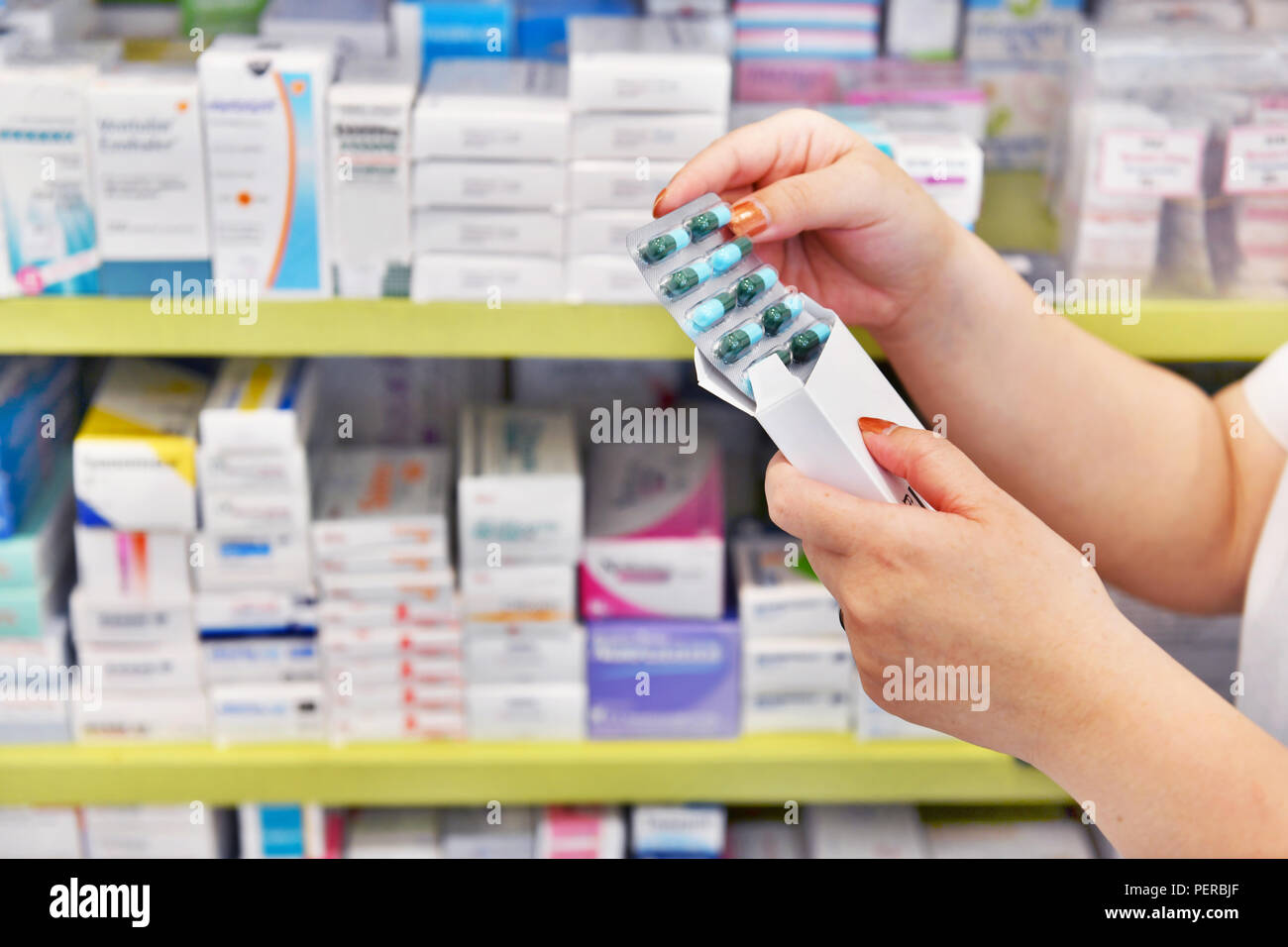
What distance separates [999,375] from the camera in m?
1.00

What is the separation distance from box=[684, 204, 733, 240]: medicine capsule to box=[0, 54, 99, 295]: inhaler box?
742 mm

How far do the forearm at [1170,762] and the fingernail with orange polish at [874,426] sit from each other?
181 millimetres

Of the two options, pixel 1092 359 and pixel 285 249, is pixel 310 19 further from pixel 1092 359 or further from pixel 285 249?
pixel 1092 359

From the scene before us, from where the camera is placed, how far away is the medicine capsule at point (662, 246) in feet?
2.48

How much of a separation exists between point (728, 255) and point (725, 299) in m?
0.03

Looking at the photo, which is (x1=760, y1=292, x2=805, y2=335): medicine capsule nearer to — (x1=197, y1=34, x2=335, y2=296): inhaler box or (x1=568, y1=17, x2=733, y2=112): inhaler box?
(x1=568, y1=17, x2=733, y2=112): inhaler box

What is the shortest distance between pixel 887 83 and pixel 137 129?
2.64ft

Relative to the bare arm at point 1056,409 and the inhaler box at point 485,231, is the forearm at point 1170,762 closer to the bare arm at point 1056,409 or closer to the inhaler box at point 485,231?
the bare arm at point 1056,409

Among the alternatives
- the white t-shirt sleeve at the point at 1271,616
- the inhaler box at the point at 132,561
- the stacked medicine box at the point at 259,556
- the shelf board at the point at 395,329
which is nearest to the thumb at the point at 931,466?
the white t-shirt sleeve at the point at 1271,616

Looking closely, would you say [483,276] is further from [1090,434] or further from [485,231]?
[1090,434]

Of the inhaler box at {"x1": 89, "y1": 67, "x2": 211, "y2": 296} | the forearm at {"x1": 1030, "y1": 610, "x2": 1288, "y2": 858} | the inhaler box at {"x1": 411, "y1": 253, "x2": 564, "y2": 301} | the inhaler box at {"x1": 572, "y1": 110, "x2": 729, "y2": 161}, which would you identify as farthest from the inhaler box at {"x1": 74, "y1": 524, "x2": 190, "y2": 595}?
the forearm at {"x1": 1030, "y1": 610, "x2": 1288, "y2": 858}

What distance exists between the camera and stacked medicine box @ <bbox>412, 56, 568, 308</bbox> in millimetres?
1234

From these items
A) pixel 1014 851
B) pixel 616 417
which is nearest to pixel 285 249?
pixel 616 417

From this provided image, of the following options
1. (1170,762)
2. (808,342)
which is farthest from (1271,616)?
(808,342)
